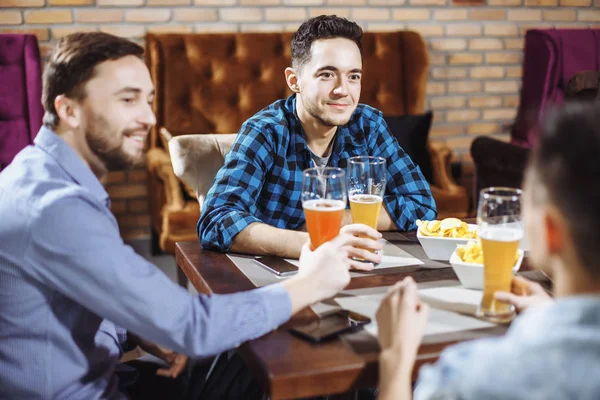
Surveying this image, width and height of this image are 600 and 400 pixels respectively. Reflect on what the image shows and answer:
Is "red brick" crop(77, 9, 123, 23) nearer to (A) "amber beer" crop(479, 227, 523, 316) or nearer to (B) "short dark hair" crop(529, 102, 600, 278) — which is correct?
(A) "amber beer" crop(479, 227, 523, 316)

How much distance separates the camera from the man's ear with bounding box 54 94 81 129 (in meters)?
1.13

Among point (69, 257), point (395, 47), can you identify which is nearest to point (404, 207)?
point (69, 257)

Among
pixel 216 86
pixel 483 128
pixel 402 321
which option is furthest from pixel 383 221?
pixel 483 128

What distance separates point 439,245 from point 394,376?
532 millimetres

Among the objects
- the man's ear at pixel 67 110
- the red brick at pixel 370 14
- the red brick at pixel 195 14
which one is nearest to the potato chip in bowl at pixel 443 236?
the man's ear at pixel 67 110

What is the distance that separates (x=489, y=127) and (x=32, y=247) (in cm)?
376

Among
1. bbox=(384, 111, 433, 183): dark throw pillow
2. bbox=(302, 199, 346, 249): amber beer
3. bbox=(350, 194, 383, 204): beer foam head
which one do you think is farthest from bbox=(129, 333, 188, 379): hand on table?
bbox=(384, 111, 433, 183): dark throw pillow

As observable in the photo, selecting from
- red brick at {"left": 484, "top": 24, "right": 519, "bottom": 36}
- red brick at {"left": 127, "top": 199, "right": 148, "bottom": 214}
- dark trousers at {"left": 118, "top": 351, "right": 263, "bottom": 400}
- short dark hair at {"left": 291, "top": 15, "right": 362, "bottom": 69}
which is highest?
red brick at {"left": 484, "top": 24, "right": 519, "bottom": 36}

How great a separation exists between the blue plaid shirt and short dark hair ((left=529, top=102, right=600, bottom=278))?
1013 mm

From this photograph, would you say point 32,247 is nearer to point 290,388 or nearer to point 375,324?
point 290,388

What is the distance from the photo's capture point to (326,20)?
78.1 inches

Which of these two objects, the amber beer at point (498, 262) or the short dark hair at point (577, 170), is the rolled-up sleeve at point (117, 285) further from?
the short dark hair at point (577, 170)

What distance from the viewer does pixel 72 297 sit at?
103cm

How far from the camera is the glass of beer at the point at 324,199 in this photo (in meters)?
1.29
